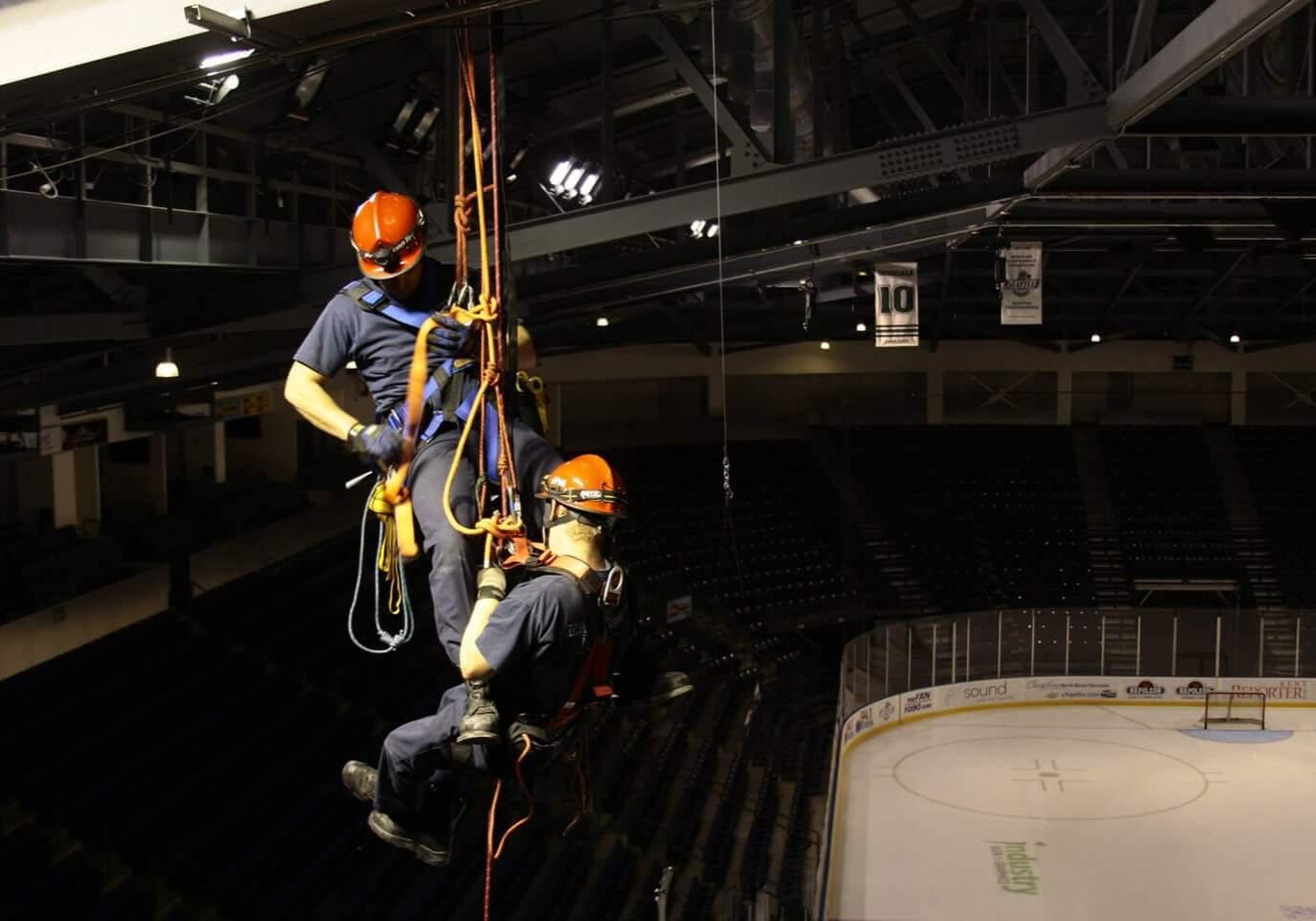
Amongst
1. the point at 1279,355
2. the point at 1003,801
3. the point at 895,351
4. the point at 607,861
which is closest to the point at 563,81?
the point at 607,861

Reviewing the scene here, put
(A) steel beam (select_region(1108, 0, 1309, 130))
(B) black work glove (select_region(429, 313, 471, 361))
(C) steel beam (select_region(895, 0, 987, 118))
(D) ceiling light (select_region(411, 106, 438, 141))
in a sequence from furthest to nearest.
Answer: (C) steel beam (select_region(895, 0, 987, 118)) < (D) ceiling light (select_region(411, 106, 438, 141)) < (A) steel beam (select_region(1108, 0, 1309, 130)) < (B) black work glove (select_region(429, 313, 471, 361))

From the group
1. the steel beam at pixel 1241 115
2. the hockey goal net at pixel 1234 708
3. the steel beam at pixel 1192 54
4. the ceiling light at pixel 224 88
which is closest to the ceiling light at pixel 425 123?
the ceiling light at pixel 224 88

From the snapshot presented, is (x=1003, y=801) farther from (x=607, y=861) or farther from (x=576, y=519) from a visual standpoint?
(x=576, y=519)

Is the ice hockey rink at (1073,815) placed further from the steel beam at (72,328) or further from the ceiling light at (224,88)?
the ceiling light at (224,88)

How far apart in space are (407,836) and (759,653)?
17586 mm

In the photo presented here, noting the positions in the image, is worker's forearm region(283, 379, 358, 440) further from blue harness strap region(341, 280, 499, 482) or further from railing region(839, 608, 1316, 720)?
railing region(839, 608, 1316, 720)

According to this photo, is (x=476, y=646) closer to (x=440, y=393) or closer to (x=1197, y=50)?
(x=440, y=393)

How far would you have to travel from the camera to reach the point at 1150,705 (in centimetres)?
1975

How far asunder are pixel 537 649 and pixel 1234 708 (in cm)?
1714

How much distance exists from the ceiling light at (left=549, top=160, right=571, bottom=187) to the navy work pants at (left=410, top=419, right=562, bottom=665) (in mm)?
11494

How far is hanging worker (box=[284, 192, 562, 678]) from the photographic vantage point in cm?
448

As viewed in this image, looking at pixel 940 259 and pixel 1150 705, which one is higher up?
pixel 940 259

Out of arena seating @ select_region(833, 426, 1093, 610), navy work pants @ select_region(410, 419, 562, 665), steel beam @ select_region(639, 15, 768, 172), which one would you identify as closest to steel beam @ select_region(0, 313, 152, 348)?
steel beam @ select_region(639, 15, 768, 172)

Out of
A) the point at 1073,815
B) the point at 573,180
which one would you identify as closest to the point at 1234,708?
the point at 1073,815
